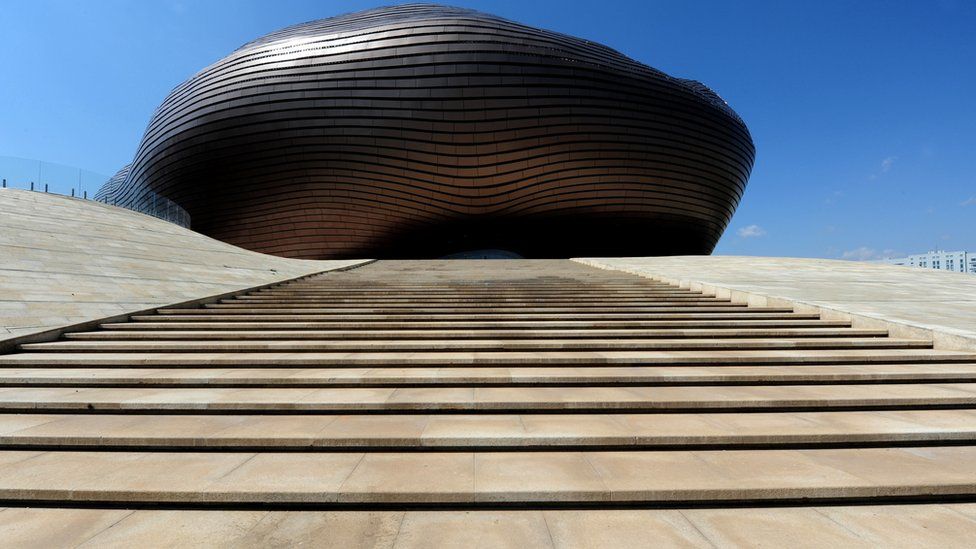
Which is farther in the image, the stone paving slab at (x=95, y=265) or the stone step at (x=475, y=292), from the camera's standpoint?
the stone step at (x=475, y=292)

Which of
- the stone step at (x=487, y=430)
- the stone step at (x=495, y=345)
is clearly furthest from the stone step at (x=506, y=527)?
the stone step at (x=495, y=345)

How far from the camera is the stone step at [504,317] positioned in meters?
5.34

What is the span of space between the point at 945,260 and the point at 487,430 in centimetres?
12036

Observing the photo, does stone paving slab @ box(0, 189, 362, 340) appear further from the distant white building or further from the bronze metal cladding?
the distant white building

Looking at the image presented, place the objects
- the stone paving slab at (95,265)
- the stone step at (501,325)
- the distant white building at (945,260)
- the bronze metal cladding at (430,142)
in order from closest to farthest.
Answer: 1. the stone step at (501,325)
2. the stone paving slab at (95,265)
3. the bronze metal cladding at (430,142)
4. the distant white building at (945,260)

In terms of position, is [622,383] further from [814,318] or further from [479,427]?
[814,318]

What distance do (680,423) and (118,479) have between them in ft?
10.1

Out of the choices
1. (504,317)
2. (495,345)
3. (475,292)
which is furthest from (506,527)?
(475,292)

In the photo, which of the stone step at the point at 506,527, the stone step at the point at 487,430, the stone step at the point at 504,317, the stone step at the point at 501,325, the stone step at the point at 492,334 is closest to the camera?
the stone step at the point at 506,527

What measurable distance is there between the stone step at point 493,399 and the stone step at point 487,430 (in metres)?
0.08

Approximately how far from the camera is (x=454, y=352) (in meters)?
4.14

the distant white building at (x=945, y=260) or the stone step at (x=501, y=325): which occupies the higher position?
the distant white building at (x=945, y=260)

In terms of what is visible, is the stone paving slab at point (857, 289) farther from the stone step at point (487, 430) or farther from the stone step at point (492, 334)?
the stone step at point (487, 430)

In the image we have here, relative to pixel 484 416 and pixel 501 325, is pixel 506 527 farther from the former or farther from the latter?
pixel 501 325
